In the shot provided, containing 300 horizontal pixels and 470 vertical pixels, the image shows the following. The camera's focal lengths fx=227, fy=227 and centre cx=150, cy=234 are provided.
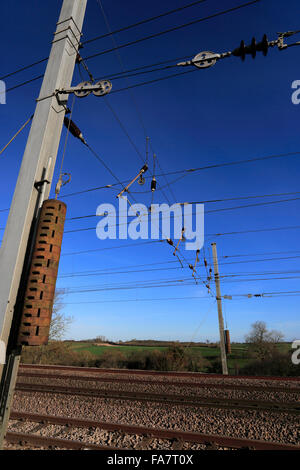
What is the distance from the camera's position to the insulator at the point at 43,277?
2.35 m

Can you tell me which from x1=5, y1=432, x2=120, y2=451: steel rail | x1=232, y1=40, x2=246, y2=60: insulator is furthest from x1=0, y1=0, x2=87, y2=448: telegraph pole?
x1=5, y1=432, x2=120, y2=451: steel rail

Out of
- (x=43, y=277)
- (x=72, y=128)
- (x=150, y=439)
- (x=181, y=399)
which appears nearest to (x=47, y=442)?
(x=150, y=439)

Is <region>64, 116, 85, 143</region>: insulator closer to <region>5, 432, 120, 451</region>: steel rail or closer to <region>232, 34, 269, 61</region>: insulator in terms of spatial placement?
<region>232, 34, 269, 61</region>: insulator

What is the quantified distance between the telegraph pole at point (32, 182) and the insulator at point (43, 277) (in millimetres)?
260

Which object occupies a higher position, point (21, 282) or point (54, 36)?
point (54, 36)

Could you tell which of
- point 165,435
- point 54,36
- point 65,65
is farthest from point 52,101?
point 165,435

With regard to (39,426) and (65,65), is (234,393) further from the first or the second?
(65,65)

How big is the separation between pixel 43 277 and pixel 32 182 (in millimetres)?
1288

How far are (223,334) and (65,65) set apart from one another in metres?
18.9

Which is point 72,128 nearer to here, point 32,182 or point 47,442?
point 32,182

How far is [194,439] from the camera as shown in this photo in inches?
219

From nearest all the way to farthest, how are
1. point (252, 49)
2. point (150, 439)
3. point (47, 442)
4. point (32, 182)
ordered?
point (32, 182) < point (252, 49) < point (47, 442) < point (150, 439)

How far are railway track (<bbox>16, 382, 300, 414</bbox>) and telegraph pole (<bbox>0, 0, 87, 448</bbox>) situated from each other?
760 cm

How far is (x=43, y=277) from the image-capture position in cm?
248
